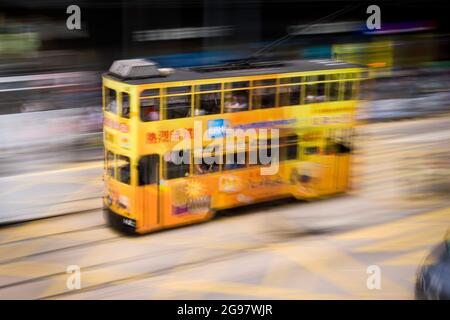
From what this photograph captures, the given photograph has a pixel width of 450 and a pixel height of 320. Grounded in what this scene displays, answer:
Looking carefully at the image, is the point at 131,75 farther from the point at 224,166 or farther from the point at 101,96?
the point at 224,166

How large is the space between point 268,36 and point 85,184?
4.90 ft

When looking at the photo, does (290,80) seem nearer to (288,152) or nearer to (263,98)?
(263,98)

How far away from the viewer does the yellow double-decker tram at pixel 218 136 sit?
3867 millimetres

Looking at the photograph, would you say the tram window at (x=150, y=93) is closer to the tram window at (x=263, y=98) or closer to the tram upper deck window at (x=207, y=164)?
the tram upper deck window at (x=207, y=164)

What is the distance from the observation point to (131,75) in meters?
3.81

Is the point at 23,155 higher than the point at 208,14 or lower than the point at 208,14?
lower

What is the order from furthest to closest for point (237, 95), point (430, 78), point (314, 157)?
point (430, 78) < point (314, 157) < point (237, 95)

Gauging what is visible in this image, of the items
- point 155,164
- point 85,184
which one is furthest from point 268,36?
point 85,184

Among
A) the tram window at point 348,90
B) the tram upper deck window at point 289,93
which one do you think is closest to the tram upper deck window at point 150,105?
the tram upper deck window at point 289,93

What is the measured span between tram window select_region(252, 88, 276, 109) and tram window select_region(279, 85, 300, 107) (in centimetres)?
6

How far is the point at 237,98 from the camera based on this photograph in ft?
13.1

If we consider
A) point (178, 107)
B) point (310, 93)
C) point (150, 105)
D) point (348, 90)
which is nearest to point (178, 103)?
point (178, 107)

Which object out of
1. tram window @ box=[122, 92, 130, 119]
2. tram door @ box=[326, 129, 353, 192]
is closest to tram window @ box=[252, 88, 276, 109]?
tram door @ box=[326, 129, 353, 192]

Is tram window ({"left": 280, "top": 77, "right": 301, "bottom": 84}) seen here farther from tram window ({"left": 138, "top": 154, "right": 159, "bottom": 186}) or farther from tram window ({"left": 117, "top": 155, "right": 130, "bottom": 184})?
tram window ({"left": 117, "top": 155, "right": 130, "bottom": 184})
